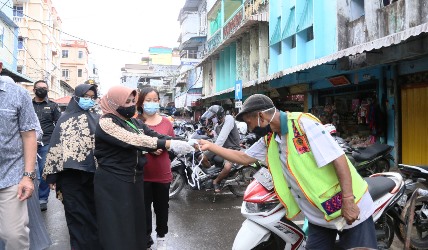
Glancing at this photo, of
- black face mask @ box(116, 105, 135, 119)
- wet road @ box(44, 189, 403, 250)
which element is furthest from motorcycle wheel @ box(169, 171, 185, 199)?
black face mask @ box(116, 105, 135, 119)

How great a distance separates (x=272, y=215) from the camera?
3.21 metres

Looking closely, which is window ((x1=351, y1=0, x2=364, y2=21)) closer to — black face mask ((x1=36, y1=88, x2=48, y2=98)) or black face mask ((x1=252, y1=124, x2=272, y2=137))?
black face mask ((x1=36, y1=88, x2=48, y2=98))

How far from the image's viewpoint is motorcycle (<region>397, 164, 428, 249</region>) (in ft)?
12.5

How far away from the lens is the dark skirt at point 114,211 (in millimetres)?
3150

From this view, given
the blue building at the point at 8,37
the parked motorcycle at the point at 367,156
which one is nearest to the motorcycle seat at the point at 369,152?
the parked motorcycle at the point at 367,156

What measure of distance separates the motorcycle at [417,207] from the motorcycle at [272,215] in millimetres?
545

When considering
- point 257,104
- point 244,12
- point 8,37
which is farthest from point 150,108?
point 8,37

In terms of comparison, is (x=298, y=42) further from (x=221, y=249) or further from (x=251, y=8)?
(x=221, y=249)

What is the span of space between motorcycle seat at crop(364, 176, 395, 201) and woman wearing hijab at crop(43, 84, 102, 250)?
248cm

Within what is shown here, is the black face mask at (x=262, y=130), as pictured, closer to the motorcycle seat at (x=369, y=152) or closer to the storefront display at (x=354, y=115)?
the motorcycle seat at (x=369, y=152)

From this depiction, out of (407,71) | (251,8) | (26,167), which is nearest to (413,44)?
(407,71)

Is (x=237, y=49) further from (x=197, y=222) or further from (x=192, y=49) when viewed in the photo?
(x=192, y=49)

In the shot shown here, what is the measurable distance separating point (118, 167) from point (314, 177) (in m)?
1.54

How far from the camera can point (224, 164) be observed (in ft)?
23.7
